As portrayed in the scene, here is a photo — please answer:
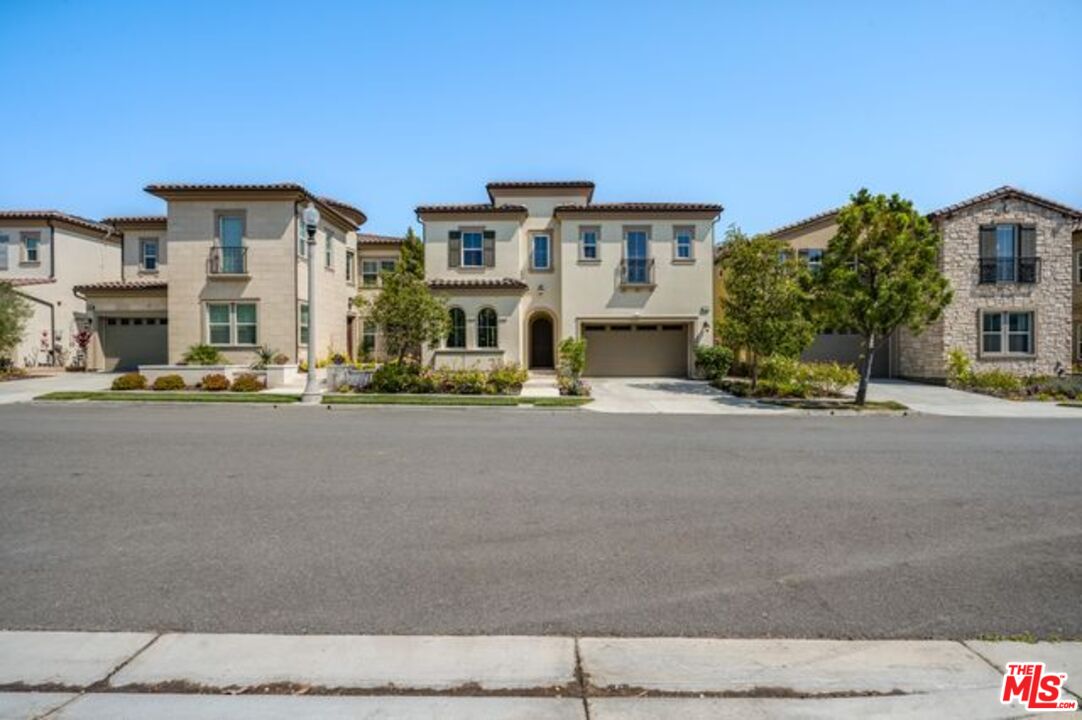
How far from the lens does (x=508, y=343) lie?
2666cm

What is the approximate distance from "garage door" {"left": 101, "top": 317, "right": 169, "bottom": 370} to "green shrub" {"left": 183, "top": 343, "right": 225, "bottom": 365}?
18.0 ft

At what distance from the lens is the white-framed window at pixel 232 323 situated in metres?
25.0

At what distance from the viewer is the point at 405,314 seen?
837 inches

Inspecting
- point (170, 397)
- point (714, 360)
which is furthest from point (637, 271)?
point (170, 397)

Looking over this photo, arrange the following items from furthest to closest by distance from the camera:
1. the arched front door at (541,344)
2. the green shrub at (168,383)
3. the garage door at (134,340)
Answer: the arched front door at (541,344), the garage door at (134,340), the green shrub at (168,383)

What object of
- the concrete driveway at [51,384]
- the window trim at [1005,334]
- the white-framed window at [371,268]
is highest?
the white-framed window at [371,268]

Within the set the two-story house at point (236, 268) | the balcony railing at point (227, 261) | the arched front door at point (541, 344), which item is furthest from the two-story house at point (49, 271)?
the arched front door at point (541, 344)

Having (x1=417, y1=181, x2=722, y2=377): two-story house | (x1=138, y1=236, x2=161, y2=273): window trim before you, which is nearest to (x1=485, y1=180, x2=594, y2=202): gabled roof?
(x1=417, y1=181, x2=722, y2=377): two-story house

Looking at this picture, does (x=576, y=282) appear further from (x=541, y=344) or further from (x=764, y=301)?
(x=764, y=301)

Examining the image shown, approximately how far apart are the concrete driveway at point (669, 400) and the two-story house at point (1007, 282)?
11.3 metres

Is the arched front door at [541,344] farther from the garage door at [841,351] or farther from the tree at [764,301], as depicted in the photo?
the garage door at [841,351]

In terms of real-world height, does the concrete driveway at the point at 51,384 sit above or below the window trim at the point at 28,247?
below

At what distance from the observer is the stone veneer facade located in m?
26.0

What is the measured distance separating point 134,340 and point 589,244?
2162cm
